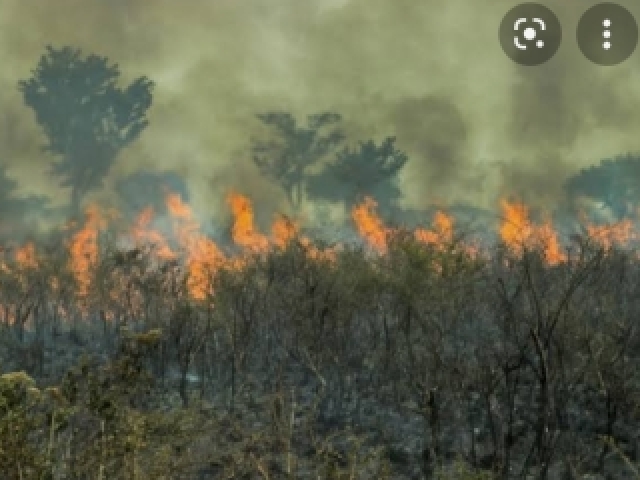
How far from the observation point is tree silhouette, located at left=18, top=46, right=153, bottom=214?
8138cm

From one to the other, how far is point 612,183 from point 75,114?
191 feet

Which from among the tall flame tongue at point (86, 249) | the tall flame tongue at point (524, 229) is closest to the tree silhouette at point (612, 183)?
the tall flame tongue at point (524, 229)

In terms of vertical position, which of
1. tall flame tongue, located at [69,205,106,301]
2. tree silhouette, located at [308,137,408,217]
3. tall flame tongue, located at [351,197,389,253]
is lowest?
tall flame tongue, located at [69,205,106,301]

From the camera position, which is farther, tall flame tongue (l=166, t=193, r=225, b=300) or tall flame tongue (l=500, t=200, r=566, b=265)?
tall flame tongue (l=166, t=193, r=225, b=300)

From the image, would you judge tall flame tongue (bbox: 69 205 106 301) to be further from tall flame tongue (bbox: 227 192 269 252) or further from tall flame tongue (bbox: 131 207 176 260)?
tall flame tongue (bbox: 227 192 269 252)

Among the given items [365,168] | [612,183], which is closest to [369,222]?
[365,168]

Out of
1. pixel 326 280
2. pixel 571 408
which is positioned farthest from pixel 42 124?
pixel 571 408

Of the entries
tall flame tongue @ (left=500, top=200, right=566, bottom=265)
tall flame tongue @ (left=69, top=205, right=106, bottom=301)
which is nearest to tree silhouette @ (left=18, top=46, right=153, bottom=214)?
tall flame tongue @ (left=69, top=205, right=106, bottom=301)

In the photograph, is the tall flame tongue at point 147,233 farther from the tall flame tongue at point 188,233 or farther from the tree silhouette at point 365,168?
the tree silhouette at point 365,168

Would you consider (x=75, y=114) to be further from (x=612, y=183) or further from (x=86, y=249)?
(x=612, y=183)

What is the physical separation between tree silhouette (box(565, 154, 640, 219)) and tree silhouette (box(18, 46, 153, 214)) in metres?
51.7

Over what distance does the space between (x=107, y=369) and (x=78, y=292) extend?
131ft

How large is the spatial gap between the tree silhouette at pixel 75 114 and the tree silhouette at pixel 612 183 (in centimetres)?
5171

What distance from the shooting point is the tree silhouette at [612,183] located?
94688 millimetres
